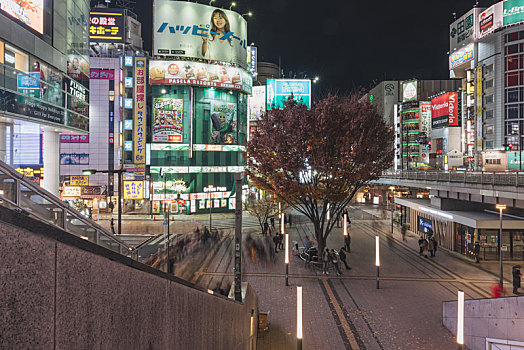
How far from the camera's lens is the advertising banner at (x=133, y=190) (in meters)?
41.1

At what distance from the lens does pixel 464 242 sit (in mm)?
24344

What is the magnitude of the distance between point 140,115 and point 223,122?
1103cm

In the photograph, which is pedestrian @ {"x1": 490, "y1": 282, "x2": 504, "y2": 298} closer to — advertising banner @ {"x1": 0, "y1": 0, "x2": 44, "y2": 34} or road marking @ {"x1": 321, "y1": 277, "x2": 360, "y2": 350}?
road marking @ {"x1": 321, "y1": 277, "x2": 360, "y2": 350}

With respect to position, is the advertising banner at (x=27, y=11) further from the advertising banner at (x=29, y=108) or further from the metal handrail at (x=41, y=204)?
the metal handrail at (x=41, y=204)

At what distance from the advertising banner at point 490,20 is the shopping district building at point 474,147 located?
0.14m

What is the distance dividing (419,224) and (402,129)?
59260 millimetres

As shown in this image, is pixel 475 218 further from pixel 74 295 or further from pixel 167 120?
pixel 167 120

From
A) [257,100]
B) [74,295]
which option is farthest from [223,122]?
[74,295]

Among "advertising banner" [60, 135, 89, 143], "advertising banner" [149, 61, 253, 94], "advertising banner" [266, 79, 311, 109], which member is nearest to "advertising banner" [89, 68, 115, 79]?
"advertising banner" [149, 61, 253, 94]

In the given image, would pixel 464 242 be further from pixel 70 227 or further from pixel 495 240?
pixel 70 227

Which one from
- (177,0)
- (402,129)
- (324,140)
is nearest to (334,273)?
(324,140)

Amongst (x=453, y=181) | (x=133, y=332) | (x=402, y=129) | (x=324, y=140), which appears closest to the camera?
(x=133, y=332)

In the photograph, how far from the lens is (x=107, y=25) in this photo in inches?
1966

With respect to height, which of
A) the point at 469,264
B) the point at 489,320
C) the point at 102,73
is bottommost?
the point at 469,264
